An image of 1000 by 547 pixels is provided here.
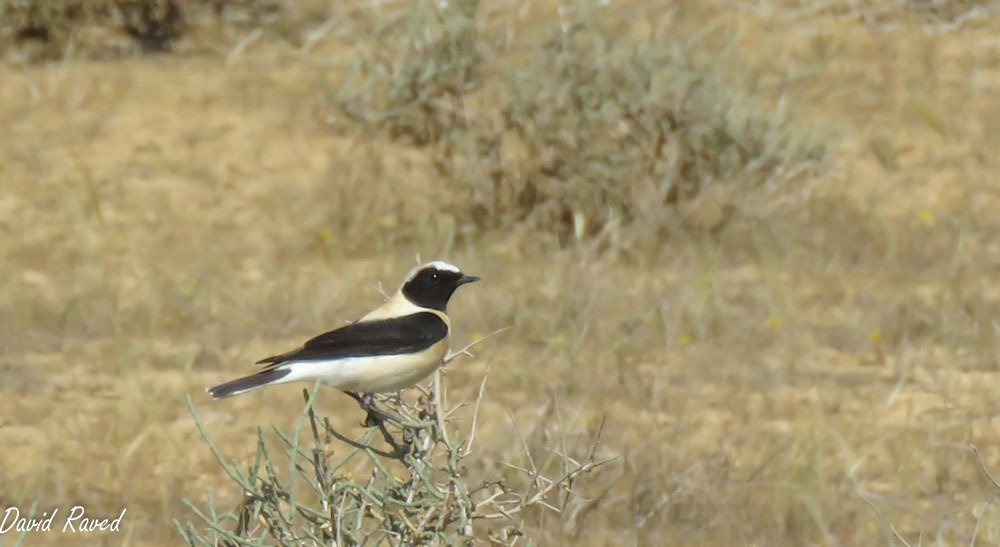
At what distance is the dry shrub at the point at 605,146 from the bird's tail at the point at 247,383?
506 cm

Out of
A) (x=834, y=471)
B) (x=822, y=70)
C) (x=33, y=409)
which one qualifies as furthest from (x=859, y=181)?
(x=33, y=409)

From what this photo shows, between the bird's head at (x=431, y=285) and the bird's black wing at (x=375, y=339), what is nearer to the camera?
the bird's black wing at (x=375, y=339)

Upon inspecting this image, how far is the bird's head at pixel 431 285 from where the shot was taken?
14.6 ft

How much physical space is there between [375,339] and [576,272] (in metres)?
4.38

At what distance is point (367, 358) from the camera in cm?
396

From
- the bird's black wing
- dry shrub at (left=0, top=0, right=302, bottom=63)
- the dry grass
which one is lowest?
the dry grass

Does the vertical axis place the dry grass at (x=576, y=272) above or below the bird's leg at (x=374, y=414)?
below

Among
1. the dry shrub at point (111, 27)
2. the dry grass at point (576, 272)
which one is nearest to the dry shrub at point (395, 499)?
the dry grass at point (576, 272)

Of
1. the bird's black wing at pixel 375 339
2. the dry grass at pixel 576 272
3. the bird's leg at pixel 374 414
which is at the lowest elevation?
the dry grass at pixel 576 272

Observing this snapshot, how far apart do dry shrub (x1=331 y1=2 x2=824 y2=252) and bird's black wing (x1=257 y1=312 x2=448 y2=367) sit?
480cm

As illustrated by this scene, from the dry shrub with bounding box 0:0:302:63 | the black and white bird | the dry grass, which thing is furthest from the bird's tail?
the dry shrub with bounding box 0:0:302:63

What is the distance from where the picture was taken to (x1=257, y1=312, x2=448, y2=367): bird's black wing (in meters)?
3.98

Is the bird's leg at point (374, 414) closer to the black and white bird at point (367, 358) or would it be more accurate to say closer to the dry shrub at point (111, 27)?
the black and white bird at point (367, 358)

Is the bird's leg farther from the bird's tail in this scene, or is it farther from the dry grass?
the dry grass
